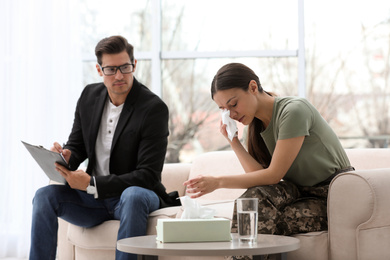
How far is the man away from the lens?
2385mm

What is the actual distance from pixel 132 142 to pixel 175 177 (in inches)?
23.3

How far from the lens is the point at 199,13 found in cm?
435

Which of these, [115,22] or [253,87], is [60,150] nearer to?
[253,87]

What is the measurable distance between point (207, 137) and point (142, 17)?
1020 millimetres

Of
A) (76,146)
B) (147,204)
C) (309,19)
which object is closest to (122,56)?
(76,146)

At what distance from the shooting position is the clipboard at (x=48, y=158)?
2296 millimetres

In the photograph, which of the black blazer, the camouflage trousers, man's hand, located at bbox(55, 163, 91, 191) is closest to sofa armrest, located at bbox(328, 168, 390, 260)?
the camouflage trousers

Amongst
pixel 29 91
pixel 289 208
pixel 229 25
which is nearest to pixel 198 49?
pixel 229 25

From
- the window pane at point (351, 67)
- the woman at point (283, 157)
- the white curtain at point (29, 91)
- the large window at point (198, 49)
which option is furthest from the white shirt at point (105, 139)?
the window pane at point (351, 67)

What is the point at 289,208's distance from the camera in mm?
2092

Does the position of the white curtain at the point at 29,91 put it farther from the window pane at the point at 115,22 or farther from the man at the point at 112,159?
the man at the point at 112,159

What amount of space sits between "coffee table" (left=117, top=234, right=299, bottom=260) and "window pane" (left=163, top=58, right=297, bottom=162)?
2.63 meters

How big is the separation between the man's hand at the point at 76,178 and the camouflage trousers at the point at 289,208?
2.40 feet

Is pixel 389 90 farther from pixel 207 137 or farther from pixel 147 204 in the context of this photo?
pixel 147 204
